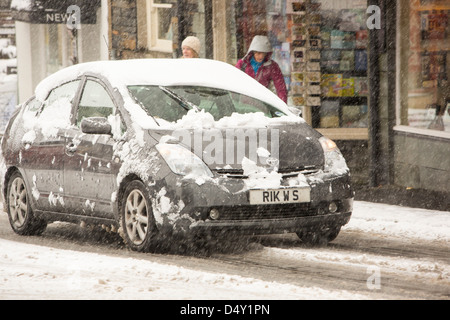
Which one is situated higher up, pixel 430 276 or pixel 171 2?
pixel 171 2

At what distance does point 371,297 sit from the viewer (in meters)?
7.36

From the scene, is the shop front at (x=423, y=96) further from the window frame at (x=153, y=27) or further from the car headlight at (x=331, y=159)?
the window frame at (x=153, y=27)

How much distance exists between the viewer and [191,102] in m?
10.1

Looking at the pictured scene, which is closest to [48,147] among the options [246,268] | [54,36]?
[246,268]

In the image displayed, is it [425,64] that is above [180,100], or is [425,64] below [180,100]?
above

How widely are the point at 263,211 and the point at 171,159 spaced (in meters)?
0.82

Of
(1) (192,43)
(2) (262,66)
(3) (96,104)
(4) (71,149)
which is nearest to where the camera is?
(4) (71,149)

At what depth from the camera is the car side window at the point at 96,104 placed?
10055 mm

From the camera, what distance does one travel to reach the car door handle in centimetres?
1023

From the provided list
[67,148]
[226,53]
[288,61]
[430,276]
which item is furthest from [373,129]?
[430,276]

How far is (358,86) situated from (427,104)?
2.31 m

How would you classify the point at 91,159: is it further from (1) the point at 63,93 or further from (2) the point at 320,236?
(2) the point at 320,236

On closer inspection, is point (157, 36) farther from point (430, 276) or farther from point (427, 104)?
point (430, 276)

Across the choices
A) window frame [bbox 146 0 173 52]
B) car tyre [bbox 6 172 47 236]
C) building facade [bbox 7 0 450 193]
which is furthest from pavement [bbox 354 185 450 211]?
window frame [bbox 146 0 173 52]
